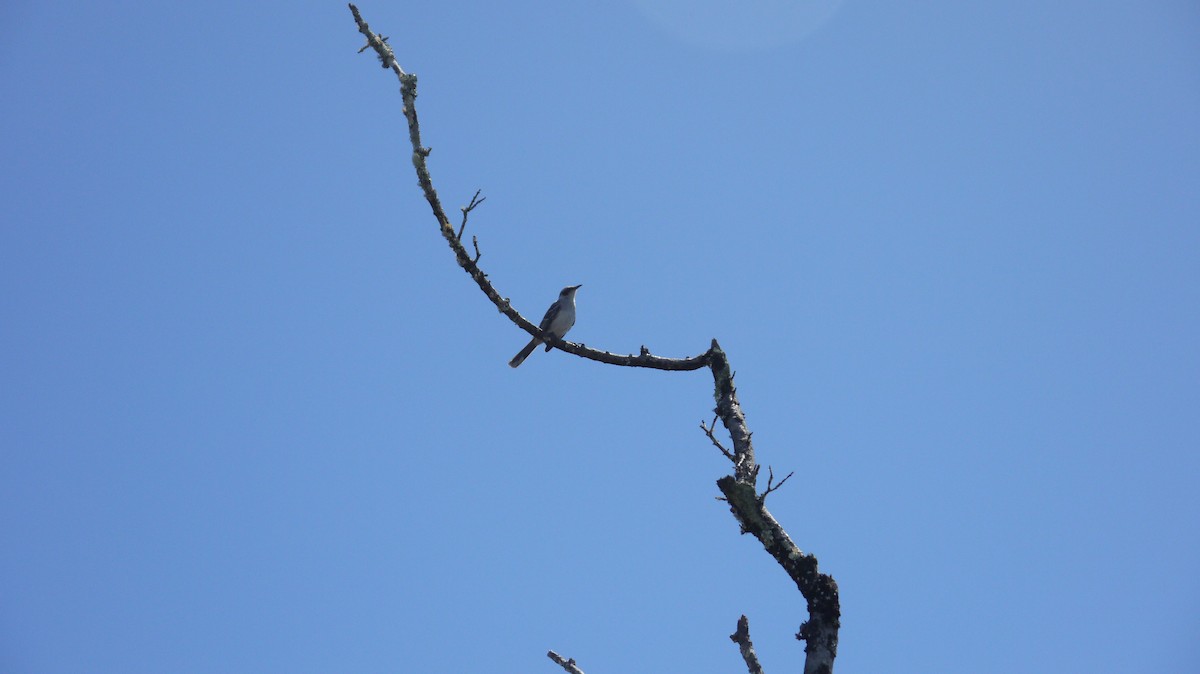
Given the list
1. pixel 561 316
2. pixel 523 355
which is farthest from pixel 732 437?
pixel 561 316

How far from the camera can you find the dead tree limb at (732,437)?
5.38 m

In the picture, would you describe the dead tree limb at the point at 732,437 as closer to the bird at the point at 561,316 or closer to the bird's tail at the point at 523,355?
the bird's tail at the point at 523,355

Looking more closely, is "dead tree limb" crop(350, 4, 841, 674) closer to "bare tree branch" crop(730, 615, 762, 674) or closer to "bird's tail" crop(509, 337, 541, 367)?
"bare tree branch" crop(730, 615, 762, 674)

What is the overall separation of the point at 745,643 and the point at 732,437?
1.71 m

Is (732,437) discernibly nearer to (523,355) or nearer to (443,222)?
(443,222)

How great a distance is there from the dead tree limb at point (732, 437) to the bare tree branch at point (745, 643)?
32 millimetres

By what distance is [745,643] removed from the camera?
6.49m

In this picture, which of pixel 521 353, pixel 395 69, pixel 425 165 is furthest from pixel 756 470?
pixel 521 353

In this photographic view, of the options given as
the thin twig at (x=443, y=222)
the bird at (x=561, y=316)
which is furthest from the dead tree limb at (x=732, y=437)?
the bird at (x=561, y=316)

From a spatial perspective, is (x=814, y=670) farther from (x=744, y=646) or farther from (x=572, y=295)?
(x=572, y=295)

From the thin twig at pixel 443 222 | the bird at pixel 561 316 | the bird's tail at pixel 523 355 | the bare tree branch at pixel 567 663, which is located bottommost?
the bare tree branch at pixel 567 663

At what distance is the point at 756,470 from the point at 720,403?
103 cm

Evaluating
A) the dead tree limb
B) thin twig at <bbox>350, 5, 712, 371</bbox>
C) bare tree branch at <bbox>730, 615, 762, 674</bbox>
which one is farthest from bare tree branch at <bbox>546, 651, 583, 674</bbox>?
thin twig at <bbox>350, 5, 712, 371</bbox>

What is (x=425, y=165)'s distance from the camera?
24.2ft
